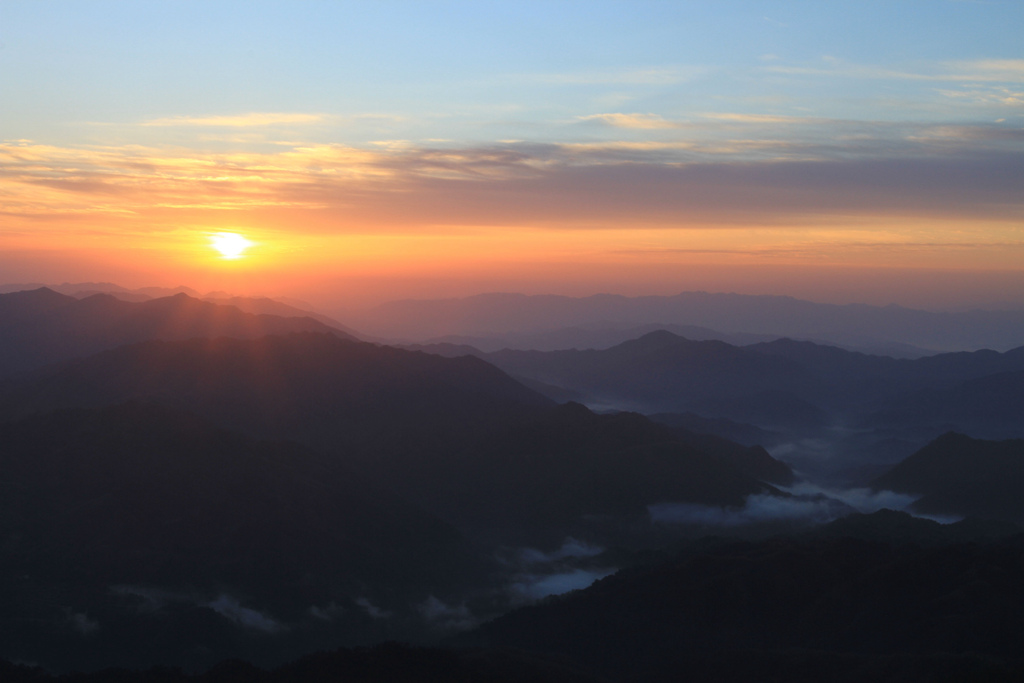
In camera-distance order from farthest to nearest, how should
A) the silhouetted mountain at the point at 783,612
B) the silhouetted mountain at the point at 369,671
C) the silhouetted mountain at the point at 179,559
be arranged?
1. the silhouetted mountain at the point at 179,559
2. the silhouetted mountain at the point at 783,612
3. the silhouetted mountain at the point at 369,671

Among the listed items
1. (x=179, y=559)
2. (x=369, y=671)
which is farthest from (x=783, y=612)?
(x=179, y=559)

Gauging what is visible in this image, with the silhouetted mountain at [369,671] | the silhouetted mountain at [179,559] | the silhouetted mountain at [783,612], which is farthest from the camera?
the silhouetted mountain at [179,559]

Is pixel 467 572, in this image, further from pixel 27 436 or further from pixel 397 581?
pixel 27 436

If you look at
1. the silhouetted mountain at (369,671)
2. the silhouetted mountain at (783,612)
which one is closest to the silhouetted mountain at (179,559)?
the silhouetted mountain at (783,612)

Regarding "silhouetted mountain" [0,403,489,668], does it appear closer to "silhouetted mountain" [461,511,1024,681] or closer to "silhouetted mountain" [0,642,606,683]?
"silhouetted mountain" [461,511,1024,681]

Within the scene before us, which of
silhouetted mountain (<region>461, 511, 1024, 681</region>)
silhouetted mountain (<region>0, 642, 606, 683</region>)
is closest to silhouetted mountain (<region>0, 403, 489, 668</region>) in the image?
silhouetted mountain (<region>461, 511, 1024, 681</region>)

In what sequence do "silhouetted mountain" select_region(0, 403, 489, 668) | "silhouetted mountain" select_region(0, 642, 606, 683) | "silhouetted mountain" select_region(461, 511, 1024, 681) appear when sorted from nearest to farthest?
"silhouetted mountain" select_region(0, 642, 606, 683)
"silhouetted mountain" select_region(461, 511, 1024, 681)
"silhouetted mountain" select_region(0, 403, 489, 668)

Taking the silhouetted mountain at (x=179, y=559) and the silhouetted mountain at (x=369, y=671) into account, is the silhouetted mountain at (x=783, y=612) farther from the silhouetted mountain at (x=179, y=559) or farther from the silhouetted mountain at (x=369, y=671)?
the silhouetted mountain at (x=179, y=559)
